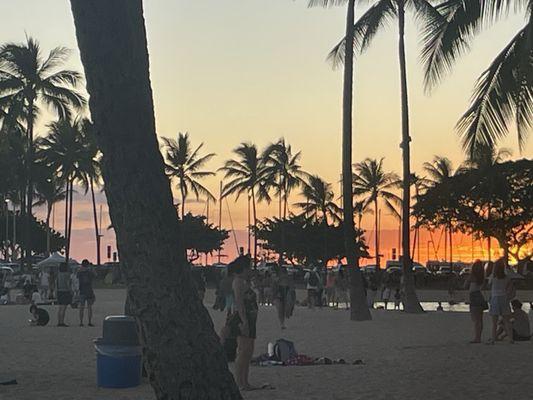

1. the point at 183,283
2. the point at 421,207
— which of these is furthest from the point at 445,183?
the point at 183,283

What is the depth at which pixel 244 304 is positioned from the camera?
10523mm

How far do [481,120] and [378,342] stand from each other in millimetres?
5501

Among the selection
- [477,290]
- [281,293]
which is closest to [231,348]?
[477,290]

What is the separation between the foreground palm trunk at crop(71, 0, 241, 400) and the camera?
19.2ft

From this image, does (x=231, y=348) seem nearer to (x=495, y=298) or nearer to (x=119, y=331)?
(x=119, y=331)

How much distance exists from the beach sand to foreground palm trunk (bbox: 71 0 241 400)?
4561mm

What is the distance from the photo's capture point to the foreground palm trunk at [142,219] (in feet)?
19.2

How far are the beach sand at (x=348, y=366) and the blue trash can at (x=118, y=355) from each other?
194mm

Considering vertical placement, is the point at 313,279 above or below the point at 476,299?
above

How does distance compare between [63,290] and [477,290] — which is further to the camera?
[63,290]

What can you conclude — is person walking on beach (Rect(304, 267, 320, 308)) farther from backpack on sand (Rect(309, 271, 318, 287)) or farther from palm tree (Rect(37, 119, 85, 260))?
palm tree (Rect(37, 119, 85, 260))

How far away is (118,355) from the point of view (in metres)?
11.1

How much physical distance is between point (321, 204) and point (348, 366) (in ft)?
243

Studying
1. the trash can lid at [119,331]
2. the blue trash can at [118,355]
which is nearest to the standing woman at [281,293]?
the blue trash can at [118,355]
